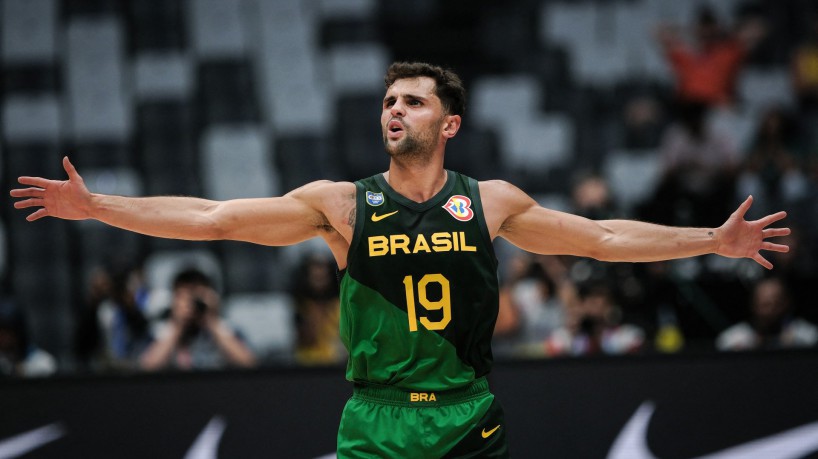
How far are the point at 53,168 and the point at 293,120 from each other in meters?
2.47

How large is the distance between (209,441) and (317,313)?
2.11 metres

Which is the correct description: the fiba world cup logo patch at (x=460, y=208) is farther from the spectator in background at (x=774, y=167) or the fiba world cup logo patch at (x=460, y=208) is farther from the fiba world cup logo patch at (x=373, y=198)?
the spectator in background at (x=774, y=167)

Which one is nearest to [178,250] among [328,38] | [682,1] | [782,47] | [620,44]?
[328,38]

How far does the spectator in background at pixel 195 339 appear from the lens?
7285 millimetres

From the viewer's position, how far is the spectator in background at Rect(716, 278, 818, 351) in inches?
288

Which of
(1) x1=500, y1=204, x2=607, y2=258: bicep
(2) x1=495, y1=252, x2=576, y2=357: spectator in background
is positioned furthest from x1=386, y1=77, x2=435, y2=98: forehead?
(2) x1=495, y1=252, x2=576, y2=357: spectator in background

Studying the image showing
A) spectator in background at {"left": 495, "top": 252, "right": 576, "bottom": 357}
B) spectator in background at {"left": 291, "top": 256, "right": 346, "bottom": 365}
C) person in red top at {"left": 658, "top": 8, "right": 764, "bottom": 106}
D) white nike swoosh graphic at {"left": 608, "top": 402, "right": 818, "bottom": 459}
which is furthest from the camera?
person in red top at {"left": 658, "top": 8, "right": 764, "bottom": 106}

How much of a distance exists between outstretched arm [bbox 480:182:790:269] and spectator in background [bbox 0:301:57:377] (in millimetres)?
3976

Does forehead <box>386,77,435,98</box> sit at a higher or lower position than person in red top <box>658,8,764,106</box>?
lower

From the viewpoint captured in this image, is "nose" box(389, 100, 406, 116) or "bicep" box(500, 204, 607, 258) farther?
"bicep" box(500, 204, 607, 258)

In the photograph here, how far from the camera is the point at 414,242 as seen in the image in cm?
441

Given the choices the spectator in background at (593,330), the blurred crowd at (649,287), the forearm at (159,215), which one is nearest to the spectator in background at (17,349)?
the blurred crowd at (649,287)

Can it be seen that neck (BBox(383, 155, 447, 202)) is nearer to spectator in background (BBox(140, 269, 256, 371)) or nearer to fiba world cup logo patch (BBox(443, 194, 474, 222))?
fiba world cup logo patch (BBox(443, 194, 474, 222))

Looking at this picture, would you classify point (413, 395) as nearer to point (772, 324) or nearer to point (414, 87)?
point (414, 87)
